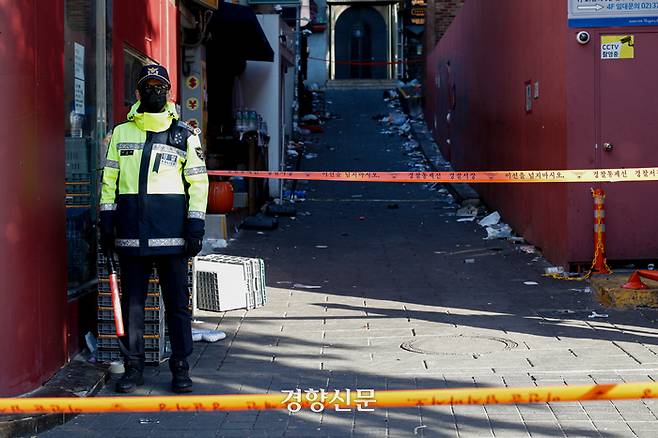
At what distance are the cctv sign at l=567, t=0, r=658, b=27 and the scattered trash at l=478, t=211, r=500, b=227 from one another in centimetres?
528

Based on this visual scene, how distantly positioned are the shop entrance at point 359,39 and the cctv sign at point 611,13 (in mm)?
37937

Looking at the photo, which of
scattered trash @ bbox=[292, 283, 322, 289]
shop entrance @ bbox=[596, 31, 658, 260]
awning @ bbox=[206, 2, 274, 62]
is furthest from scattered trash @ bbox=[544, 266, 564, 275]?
awning @ bbox=[206, 2, 274, 62]

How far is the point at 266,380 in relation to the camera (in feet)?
23.7

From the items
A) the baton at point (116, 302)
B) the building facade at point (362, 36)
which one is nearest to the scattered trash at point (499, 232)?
the baton at point (116, 302)

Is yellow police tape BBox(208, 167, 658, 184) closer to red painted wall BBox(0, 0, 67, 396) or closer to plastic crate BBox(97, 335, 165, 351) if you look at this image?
plastic crate BBox(97, 335, 165, 351)

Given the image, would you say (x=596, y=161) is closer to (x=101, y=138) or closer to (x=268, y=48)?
(x=101, y=138)

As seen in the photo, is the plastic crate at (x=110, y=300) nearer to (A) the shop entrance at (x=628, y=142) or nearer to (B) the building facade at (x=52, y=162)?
(B) the building facade at (x=52, y=162)

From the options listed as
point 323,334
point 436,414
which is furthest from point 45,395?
point 323,334

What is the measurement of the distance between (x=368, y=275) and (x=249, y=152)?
20.6ft

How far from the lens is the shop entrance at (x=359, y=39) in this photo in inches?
1943

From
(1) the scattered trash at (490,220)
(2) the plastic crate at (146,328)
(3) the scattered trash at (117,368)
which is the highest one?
(1) the scattered trash at (490,220)

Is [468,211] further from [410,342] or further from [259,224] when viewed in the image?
[410,342]

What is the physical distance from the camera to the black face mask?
6.80 metres

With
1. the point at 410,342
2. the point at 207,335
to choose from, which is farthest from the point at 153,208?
the point at 410,342
